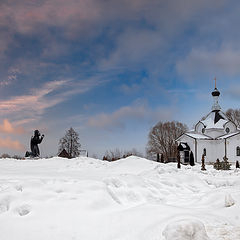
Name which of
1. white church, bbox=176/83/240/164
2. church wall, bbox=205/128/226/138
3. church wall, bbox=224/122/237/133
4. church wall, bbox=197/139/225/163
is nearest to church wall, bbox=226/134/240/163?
white church, bbox=176/83/240/164

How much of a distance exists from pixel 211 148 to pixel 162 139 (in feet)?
35.2

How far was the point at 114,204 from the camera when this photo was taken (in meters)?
5.30

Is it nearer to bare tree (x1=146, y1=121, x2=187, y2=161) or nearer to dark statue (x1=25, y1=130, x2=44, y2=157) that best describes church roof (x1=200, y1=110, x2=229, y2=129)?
bare tree (x1=146, y1=121, x2=187, y2=161)

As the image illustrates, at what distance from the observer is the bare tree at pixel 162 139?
168ft

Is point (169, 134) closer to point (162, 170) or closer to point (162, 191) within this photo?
point (162, 170)

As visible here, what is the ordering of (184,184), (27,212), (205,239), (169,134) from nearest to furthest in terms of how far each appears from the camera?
(205,239) → (27,212) → (184,184) → (169,134)

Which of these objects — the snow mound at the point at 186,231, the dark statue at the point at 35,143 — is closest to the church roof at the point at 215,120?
the dark statue at the point at 35,143

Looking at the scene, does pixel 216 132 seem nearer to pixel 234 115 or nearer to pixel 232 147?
pixel 232 147

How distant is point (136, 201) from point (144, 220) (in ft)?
5.02

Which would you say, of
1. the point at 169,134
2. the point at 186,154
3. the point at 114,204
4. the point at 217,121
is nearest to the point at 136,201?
the point at 114,204

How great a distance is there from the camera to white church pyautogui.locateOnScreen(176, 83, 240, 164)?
41.8 metres

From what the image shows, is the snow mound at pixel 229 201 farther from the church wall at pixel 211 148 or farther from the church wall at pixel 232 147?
the church wall at pixel 232 147

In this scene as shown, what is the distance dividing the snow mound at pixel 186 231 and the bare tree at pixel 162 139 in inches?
1878

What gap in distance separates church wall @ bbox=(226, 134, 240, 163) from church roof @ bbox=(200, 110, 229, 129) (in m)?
3.13
